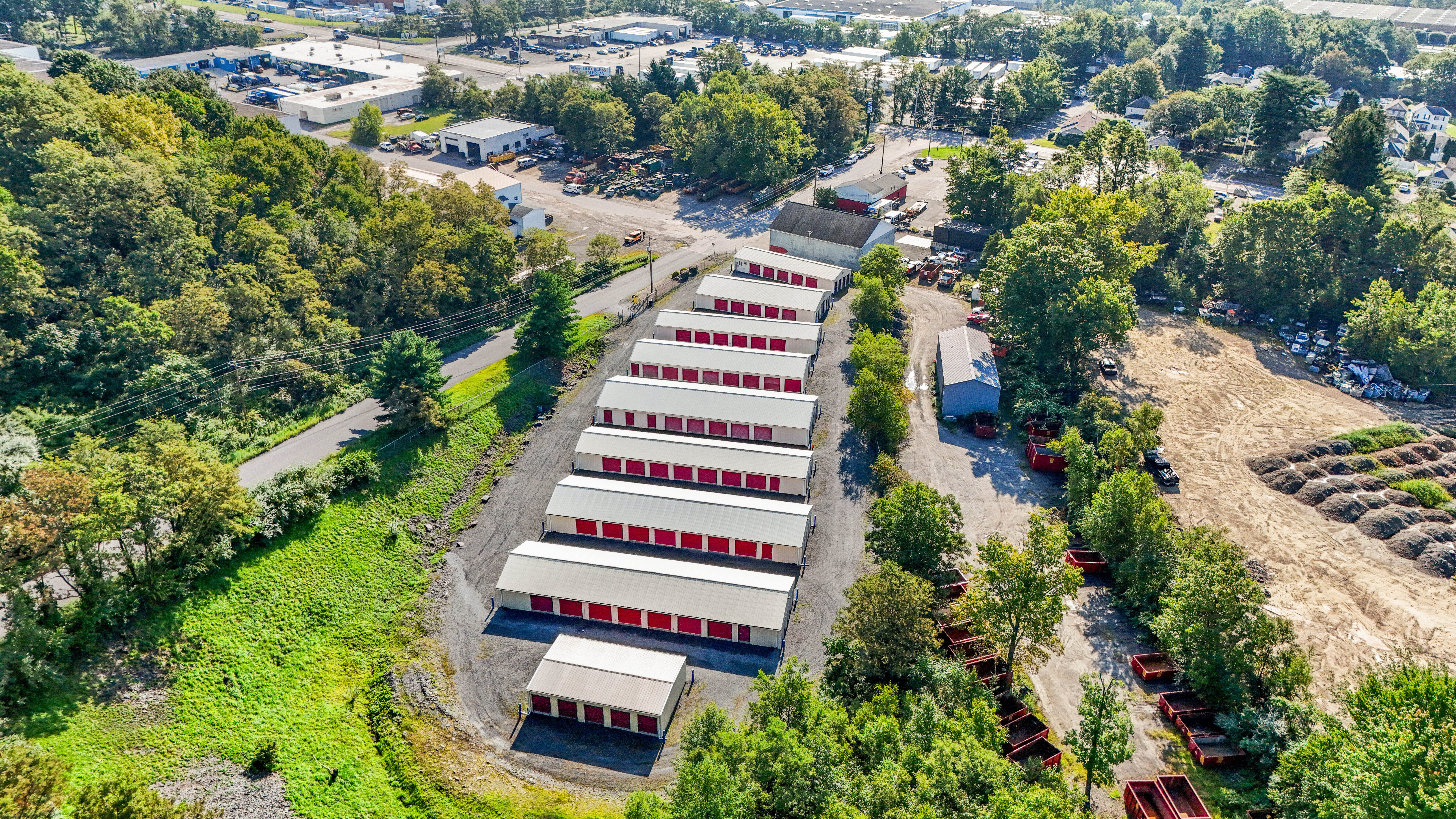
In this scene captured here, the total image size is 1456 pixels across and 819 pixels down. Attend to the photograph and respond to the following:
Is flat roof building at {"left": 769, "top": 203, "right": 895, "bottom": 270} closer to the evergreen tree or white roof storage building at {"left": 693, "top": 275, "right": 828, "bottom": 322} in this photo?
white roof storage building at {"left": 693, "top": 275, "right": 828, "bottom": 322}

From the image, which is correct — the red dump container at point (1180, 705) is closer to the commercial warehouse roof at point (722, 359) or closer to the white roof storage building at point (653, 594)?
the white roof storage building at point (653, 594)

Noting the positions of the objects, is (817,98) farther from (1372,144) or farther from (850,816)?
(850,816)

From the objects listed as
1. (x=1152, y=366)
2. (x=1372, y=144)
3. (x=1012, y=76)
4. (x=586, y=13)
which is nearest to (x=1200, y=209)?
(x=1372, y=144)

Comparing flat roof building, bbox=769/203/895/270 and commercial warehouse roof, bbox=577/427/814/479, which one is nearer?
commercial warehouse roof, bbox=577/427/814/479

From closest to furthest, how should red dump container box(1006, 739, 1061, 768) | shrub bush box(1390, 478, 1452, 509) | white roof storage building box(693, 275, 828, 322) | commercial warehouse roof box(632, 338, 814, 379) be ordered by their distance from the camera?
red dump container box(1006, 739, 1061, 768) → shrub bush box(1390, 478, 1452, 509) → commercial warehouse roof box(632, 338, 814, 379) → white roof storage building box(693, 275, 828, 322)

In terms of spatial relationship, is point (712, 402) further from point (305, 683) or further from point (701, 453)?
point (305, 683)

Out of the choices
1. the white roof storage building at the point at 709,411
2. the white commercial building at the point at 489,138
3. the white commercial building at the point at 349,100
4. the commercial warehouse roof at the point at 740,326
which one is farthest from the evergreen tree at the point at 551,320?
the white commercial building at the point at 349,100

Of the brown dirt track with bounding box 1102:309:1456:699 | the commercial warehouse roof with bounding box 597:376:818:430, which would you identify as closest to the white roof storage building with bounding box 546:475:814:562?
the commercial warehouse roof with bounding box 597:376:818:430
